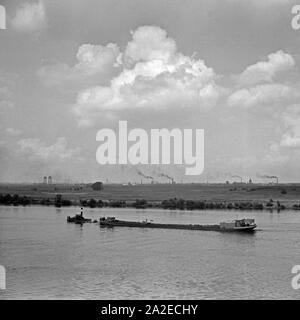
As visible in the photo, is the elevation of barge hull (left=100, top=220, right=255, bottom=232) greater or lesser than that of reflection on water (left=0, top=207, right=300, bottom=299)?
greater

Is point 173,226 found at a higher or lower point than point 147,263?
higher

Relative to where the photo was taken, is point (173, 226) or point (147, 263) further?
point (173, 226)

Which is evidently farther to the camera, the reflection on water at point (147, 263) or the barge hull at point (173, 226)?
the barge hull at point (173, 226)

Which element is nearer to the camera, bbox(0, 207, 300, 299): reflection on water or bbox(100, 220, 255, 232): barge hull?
bbox(0, 207, 300, 299): reflection on water

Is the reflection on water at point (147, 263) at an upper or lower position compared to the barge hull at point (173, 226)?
lower
